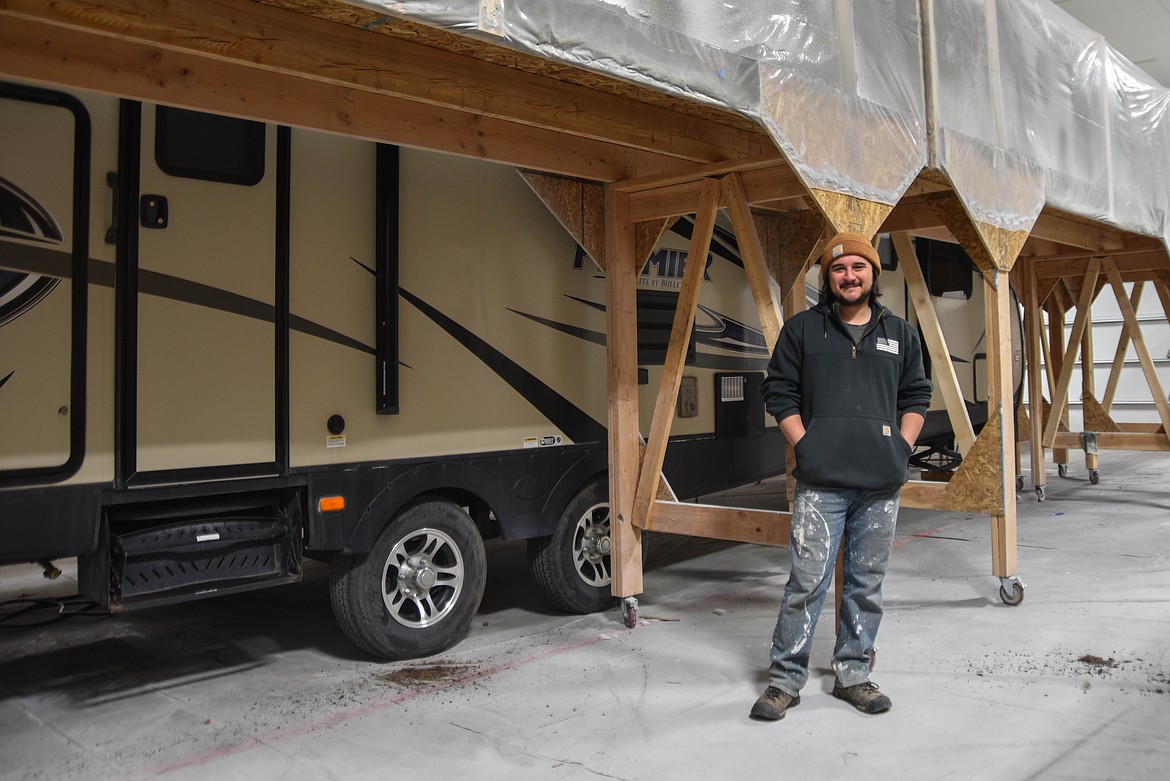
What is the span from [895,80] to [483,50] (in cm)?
231

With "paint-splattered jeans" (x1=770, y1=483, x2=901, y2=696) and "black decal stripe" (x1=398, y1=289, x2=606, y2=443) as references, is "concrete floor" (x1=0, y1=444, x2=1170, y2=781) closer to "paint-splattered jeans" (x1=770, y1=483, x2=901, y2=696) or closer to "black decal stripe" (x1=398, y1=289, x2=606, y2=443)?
"paint-splattered jeans" (x1=770, y1=483, x2=901, y2=696)

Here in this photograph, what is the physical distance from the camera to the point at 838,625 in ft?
13.6

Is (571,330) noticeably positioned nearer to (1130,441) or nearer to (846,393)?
(846,393)

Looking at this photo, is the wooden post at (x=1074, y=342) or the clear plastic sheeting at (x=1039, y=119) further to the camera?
the wooden post at (x=1074, y=342)

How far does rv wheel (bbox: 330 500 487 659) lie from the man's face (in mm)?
2245

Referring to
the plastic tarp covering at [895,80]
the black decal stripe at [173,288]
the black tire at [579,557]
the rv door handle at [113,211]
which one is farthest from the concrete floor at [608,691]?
the plastic tarp covering at [895,80]

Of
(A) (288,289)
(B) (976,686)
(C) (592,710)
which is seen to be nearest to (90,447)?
(A) (288,289)

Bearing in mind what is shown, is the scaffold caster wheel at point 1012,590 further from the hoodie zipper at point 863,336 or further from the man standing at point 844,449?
the hoodie zipper at point 863,336

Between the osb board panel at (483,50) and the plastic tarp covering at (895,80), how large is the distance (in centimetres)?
12

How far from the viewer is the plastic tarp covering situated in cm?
340

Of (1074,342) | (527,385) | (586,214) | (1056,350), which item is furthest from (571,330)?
(1056,350)

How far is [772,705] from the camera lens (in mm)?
3789

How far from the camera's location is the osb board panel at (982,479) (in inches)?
219

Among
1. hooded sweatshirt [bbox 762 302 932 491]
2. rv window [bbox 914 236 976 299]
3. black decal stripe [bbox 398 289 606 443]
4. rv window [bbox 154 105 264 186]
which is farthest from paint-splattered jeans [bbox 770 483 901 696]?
rv window [bbox 914 236 976 299]
